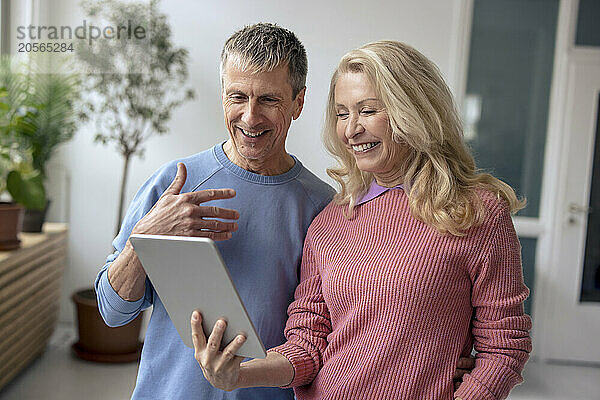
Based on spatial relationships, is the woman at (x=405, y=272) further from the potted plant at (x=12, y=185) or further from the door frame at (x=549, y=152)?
the door frame at (x=549, y=152)

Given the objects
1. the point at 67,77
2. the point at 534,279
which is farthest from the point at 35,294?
the point at 534,279

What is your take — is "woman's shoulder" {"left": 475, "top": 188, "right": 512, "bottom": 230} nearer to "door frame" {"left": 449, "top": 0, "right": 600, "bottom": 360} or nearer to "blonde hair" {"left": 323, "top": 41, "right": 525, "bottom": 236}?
"blonde hair" {"left": 323, "top": 41, "right": 525, "bottom": 236}

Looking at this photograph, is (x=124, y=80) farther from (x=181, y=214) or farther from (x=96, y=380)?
(x=181, y=214)

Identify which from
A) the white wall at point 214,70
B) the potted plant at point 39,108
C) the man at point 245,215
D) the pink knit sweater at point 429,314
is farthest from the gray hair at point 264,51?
the white wall at point 214,70

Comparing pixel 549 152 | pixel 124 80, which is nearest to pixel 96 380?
pixel 124 80

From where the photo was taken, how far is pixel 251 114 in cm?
142

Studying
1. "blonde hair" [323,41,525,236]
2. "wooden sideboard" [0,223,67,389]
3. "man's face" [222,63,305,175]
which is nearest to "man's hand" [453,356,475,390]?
"blonde hair" [323,41,525,236]

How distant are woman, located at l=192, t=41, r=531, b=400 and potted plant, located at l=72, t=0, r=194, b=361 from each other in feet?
8.67

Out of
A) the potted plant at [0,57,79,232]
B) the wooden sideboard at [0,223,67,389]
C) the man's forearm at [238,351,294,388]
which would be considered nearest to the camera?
the man's forearm at [238,351,294,388]

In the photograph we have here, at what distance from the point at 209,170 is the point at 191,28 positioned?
3.07 metres

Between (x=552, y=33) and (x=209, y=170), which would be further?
(x=552, y=33)

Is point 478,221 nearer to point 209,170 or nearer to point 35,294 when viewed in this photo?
point 209,170

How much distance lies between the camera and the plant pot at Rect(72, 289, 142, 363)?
3822mm

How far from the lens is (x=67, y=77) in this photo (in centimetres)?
380
